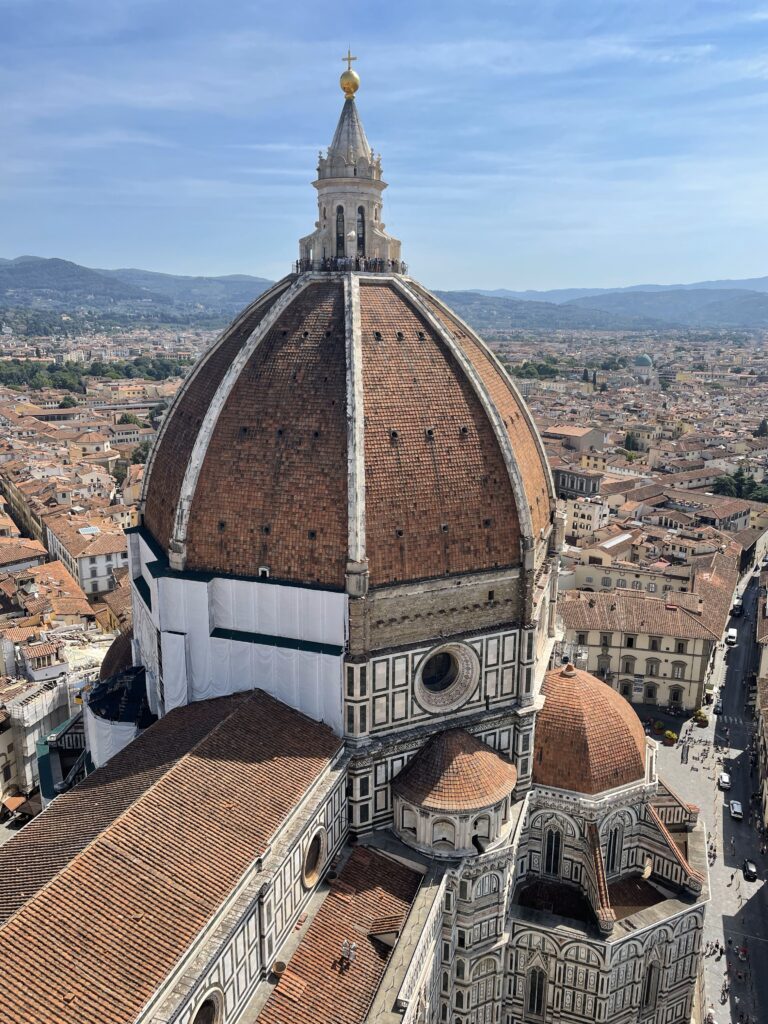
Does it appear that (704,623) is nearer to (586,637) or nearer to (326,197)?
→ (586,637)

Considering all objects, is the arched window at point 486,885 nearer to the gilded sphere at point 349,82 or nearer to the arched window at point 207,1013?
the arched window at point 207,1013

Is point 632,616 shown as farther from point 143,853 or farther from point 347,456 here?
point 143,853

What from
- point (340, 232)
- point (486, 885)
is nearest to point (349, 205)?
point (340, 232)

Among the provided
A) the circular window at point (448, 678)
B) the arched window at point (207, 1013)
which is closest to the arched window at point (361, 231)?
the circular window at point (448, 678)

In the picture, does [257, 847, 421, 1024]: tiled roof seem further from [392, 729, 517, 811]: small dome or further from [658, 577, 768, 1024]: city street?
[658, 577, 768, 1024]: city street

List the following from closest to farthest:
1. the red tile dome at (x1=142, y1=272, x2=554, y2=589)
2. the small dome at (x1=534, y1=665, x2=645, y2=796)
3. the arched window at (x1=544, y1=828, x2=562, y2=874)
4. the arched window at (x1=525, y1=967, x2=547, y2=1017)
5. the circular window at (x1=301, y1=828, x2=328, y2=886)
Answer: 1. the circular window at (x1=301, y1=828, x2=328, y2=886)
2. the red tile dome at (x1=142, y1=272, x2=554, y2=589)
3. the arched window at (x1=525, y1=967, x2=547, y2=1017)
4. the small dome at (x1=534, y1=665, x2=645, y2=796)
5. the arched window at (x1=544, y1=828, x2=562, y2=874)

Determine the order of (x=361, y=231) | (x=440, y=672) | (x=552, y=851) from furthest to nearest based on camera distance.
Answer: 1. (x=361, y=231)
2. (x=552, y=851)
3. (x=440, y=672)

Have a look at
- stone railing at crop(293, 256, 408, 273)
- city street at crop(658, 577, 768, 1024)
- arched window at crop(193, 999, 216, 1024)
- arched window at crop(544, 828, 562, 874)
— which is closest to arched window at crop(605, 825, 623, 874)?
arched window at crop(544, 828, 562, 874)
